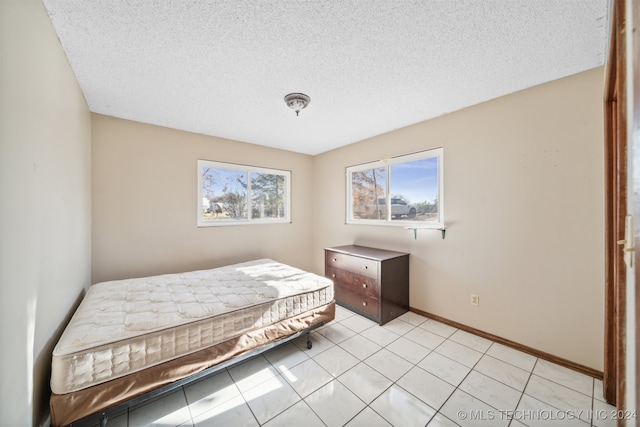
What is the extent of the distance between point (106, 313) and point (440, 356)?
2.68 metres

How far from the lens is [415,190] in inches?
122

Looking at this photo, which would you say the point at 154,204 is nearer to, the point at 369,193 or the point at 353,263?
the point at 353,263

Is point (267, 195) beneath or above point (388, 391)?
above

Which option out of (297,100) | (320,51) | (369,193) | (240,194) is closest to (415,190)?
(369,193)

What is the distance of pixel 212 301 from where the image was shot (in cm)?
197

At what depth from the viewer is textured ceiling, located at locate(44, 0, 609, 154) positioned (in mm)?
1354

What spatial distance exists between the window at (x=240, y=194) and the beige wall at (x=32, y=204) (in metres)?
1.53

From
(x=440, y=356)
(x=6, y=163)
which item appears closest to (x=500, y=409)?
(x=440, y=356)

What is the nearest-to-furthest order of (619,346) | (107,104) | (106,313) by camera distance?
(619,346), (106,313), (107,104)

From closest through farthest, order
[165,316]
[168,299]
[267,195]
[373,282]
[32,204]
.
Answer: [32,204] < [165,316] < [168,299] < [373,282] < [267,195]

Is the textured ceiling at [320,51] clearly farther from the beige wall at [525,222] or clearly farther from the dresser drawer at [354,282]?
the dresser drawer at [354,282]

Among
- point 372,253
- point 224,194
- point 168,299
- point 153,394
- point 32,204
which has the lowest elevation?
point 153,394

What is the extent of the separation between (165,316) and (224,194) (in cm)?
217

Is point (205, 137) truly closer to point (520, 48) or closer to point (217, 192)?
point (217, 192)
